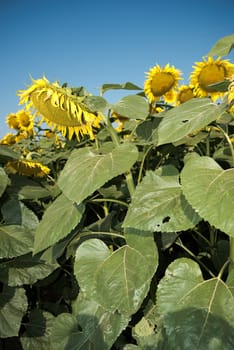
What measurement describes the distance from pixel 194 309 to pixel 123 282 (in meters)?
0.20

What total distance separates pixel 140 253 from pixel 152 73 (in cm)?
135

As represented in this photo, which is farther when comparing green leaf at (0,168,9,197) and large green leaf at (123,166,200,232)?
green leaf at (0,168,9,197)

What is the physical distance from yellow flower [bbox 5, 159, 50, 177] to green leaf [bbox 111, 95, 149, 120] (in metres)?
0.66

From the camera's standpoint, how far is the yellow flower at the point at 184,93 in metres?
2.05

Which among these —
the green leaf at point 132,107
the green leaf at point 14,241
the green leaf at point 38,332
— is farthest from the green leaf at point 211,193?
the green leaf at point 38,332

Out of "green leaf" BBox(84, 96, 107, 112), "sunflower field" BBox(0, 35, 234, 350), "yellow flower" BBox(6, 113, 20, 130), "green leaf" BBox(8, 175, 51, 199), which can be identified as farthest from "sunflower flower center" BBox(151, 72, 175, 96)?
"yellow flower" BBox(6, 113, 20, 130)

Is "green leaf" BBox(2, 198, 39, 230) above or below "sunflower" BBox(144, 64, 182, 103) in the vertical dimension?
below

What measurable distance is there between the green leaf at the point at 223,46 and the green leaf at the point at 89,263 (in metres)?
0.65

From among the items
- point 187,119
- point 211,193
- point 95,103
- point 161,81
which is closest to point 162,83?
point 161,81

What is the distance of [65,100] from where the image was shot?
111cm

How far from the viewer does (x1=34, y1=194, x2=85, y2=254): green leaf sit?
107cm

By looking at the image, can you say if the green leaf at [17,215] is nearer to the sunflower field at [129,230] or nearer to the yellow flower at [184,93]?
the sunflower field at [129,230]

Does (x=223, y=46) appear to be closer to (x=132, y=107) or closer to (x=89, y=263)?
(x=132, y=107)

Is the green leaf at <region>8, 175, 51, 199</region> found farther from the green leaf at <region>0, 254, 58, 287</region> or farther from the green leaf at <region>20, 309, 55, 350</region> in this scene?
the green leaf at <region>20, 309, 55, 350</region>
